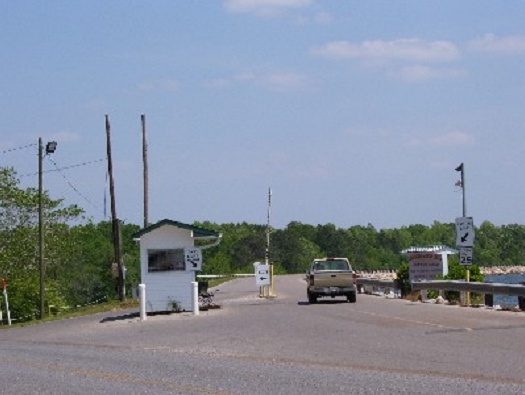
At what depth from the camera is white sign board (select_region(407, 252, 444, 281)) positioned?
42.0 meters

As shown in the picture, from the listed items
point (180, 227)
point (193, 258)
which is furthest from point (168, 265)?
point (180, 227)

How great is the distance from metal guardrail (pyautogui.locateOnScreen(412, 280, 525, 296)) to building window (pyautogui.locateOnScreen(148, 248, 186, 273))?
9353 mm

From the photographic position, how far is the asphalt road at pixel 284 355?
14.1 m

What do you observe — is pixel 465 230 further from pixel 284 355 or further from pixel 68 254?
pixel 68 254

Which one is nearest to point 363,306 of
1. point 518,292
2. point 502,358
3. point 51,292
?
point 518,292

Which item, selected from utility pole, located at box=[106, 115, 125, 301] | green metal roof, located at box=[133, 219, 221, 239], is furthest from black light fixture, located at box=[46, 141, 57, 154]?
green metal roof, located at box=[133, 219, 221, 239]

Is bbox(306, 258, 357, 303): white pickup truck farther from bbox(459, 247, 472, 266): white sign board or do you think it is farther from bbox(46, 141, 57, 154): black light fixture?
bbox(46, 141, 57, 154): black light fixture

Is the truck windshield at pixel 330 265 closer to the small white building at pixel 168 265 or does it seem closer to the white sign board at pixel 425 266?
the white sign board at pixel 425 266

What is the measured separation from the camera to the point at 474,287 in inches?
1339

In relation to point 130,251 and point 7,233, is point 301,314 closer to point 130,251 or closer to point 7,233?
point 7,233

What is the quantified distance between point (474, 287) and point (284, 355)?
54.7 ft

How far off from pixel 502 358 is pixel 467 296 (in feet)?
62.6

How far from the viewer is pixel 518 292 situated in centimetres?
3048

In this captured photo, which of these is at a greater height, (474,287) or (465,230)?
(465,230)
